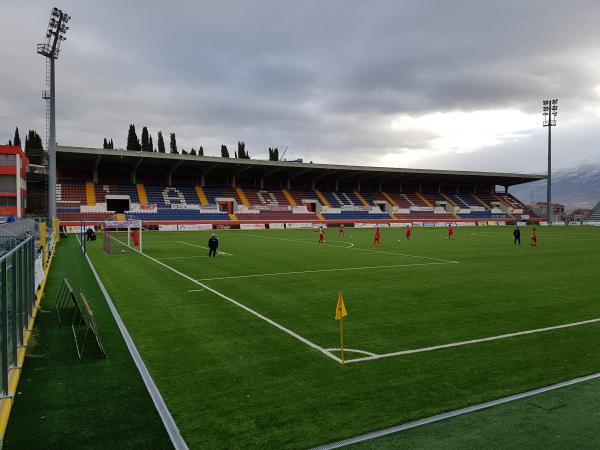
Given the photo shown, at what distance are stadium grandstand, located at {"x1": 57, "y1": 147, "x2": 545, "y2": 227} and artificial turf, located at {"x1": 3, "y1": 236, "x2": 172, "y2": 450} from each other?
166 feet

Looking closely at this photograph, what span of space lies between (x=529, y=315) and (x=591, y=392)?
511 cm

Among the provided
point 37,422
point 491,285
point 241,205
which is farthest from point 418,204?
point 37,422

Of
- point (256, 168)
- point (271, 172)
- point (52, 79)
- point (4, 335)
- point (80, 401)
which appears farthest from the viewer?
point (271, 172)

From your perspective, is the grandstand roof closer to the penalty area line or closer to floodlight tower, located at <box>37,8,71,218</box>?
floodlight tower, located at <box>37,8,71,218</box>

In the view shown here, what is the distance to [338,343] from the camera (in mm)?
9117

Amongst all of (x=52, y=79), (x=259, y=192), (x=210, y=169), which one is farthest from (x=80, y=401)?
(x=259, y=192)

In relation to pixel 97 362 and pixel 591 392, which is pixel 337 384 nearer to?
pixel 591 392

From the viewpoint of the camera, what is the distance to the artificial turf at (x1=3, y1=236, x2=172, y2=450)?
5.31 metres

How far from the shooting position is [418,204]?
84562 millimetres

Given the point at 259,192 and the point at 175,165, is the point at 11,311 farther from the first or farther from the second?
the point at 259,192

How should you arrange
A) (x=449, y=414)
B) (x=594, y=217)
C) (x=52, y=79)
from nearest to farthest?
(x=449, y=414)
(x=52, y=79)
(x=594, y=217)

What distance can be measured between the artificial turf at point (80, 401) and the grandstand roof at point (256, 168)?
52.4 meters

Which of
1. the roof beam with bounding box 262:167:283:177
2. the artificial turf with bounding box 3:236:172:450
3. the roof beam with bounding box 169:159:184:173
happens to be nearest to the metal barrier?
the artificial turf with bounding box 3:236:172:450

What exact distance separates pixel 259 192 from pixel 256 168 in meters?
4.80
